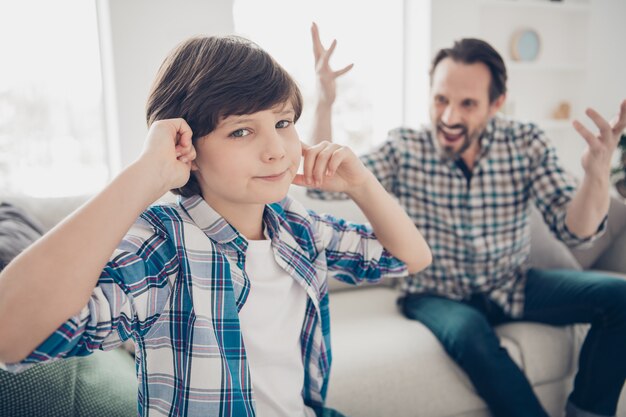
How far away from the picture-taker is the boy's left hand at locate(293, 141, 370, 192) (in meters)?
0.95

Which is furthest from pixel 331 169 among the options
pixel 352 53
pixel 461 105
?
pixel 352 53

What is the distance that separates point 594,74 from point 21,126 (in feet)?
12.9

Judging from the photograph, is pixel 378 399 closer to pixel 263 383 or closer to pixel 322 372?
pixel 322 372

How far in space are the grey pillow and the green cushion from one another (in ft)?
0.82

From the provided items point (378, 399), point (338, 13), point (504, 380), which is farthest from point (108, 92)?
point (504, 380)

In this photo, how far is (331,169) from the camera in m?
0.95

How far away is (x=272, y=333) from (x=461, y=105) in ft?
3.71

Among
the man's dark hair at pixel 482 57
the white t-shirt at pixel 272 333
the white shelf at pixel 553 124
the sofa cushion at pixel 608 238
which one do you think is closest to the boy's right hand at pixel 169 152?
the white t-shirt at pixel 272 333

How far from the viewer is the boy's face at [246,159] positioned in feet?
2.66

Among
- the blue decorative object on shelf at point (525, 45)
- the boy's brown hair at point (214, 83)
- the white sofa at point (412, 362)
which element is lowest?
the white sofa at point (412, 362)

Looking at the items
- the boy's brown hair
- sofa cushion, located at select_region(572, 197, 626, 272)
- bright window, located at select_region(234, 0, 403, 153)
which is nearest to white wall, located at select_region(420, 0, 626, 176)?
bright window, located at select_region(234, 0, 403, 153)

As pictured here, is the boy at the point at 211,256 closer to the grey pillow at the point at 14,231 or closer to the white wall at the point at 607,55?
the grey pillow at the point at 14,231

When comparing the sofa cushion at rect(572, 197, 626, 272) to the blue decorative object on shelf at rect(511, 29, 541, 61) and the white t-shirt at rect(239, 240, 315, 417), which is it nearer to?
the white t-shirt at rect(239, 240, 315, 417)

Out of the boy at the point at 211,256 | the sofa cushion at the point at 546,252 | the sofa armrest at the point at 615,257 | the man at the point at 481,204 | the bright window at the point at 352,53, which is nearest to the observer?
the boy at the point at 211,256
